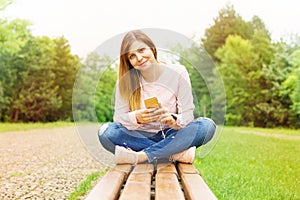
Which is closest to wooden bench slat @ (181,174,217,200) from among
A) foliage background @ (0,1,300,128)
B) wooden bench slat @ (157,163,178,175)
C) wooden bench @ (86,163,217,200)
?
wooden bench @ (86,163,217,200)

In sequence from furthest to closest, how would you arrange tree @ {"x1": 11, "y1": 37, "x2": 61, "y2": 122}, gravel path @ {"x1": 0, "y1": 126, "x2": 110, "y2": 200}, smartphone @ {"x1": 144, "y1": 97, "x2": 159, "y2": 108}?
tree @ {"x1": 11, "y1": 37, "x2": 61, "y2": 122} → gravel path @ {"x1": 0, "y1": 126, "x2": 110, "y2": 200} → smartphone @ {"x1": 144, "y1": 97, "x2": 159, "y2": 108}

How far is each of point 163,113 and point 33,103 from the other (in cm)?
1347

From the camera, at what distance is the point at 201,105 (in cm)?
223

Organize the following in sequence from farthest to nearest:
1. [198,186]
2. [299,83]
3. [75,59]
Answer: [75,59], [299,83], [198,186]

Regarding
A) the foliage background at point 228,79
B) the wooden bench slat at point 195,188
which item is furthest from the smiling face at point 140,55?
the foliage background at point 228,79

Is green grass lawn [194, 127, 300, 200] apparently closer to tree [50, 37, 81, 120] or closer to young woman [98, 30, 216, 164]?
young woman [98, 30, 216, 164]

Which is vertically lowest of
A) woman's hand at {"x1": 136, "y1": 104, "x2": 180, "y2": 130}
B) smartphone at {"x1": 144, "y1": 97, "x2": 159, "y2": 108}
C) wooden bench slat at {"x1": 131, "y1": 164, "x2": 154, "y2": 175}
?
wooden bench slat at {"x1": 131, "y1": 164, "x2": 154, "y2": 175}

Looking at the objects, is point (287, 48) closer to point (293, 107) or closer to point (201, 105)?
point (293, 107)

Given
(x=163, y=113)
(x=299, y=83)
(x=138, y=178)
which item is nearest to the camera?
(x=138, y=178)

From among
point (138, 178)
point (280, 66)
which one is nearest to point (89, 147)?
point (138, 178)

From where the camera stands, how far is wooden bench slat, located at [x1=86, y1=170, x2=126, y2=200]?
1.33 m

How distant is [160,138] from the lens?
217cm

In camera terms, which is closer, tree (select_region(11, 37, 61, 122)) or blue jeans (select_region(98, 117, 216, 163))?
blue jeans (select_region(98, 117, 216, 163))

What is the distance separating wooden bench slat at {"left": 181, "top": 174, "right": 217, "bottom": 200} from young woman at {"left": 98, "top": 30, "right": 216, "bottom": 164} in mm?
378
